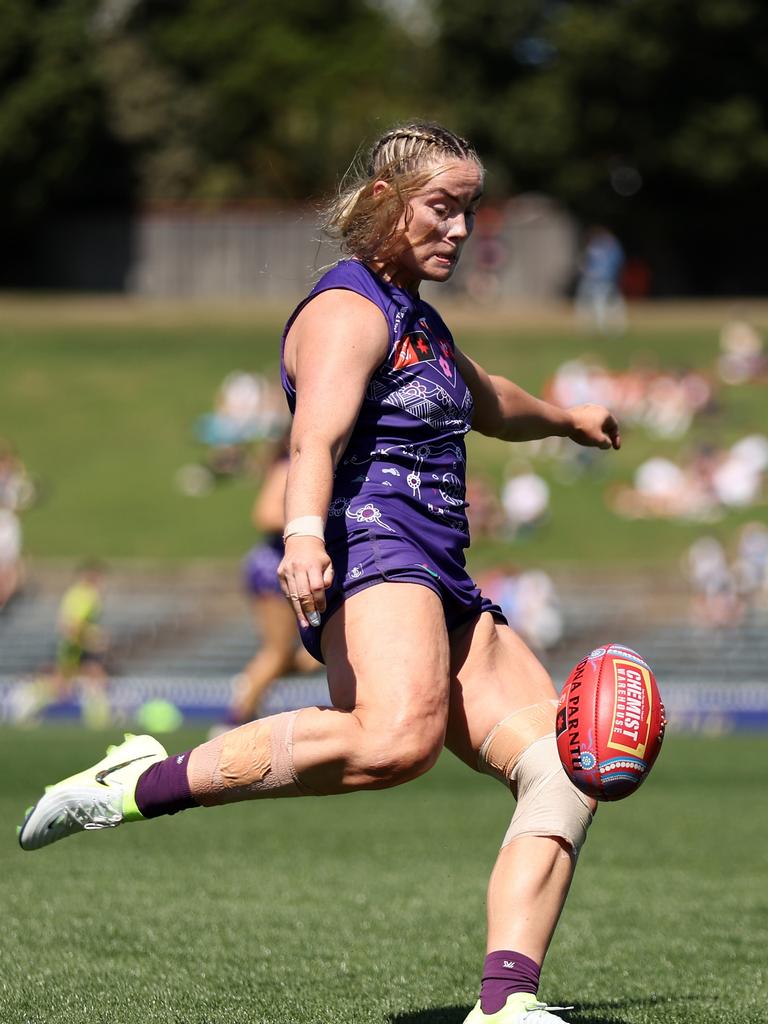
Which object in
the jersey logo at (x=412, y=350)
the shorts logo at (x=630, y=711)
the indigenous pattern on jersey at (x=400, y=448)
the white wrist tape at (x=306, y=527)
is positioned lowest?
the shorts logo at (x=630, y=711)

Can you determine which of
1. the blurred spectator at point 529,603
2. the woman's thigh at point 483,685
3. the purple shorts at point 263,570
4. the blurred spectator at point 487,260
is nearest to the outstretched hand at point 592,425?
the woman's thigh at point 483,685

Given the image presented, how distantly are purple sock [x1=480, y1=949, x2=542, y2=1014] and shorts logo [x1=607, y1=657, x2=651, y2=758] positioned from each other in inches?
20.5

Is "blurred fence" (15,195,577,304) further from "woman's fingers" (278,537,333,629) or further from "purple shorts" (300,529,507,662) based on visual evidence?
"woman's fingers" (278,537,333,629)

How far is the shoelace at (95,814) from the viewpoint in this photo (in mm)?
4156

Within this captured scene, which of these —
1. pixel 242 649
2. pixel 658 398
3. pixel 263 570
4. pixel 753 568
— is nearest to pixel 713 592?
pixel 753 568

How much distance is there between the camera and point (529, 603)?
2081 centimetres

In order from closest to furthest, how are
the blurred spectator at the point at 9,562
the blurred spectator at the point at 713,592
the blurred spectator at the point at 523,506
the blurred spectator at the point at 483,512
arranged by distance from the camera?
the blurred spectator at the point at 713,592 < the blurred spectator at the point at 9,562 < the blurred spectator at the point at 483,512 < the blurred spectator at the point at 523,506

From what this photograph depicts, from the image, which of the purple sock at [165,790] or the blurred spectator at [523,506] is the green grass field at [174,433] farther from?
the purple sock at [165,790]

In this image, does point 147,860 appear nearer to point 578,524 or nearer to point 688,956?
point 688,956

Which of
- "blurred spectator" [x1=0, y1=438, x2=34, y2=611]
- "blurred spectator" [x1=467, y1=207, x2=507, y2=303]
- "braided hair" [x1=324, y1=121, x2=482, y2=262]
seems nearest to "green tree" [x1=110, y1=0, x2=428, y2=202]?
"blurred spectator" [x1=467, y1=207, x2=507, y2=303]

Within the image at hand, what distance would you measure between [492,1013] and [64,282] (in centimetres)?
4622

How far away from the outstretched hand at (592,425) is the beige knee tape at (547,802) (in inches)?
42.2

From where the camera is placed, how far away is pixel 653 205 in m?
45.2

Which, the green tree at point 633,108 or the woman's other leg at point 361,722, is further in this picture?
the green tree at point 633,108
